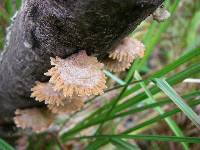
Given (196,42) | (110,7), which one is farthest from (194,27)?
(110,7)

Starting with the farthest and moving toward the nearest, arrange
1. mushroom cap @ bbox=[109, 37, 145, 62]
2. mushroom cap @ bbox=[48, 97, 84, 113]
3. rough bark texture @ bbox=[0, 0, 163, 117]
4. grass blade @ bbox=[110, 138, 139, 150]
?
grass blade @ bbox=[110, 138, 139, 150], mushroom cap @ bbox=[48, 97, 84, 113], mushroom cap @ bbox=[109, 37, 145, 62], rough bark texture @ bbox=[0, 0, 163, 117]

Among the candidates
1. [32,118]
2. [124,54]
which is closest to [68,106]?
[32,118]

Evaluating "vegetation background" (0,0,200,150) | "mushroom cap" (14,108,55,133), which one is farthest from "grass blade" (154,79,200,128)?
"mushroom cap" (14,108,55,133)

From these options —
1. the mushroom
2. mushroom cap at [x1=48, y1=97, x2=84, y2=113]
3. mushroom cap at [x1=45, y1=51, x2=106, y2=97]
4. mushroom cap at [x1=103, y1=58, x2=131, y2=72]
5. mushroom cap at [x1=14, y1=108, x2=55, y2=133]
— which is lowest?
mushroom cap at [x1=45, y1=51, x2=106, y2=97]

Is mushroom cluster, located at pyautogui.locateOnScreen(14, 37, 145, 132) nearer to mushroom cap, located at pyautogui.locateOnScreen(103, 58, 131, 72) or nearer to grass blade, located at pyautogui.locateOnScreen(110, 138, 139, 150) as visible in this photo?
mushroom cap, located at pyautogui.locateOnScreen(103, 58, 131, 72)

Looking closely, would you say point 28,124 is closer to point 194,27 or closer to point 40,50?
point 40,50

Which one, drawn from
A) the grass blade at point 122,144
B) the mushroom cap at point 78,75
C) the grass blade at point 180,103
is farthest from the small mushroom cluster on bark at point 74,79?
the grass blade at point 122,144

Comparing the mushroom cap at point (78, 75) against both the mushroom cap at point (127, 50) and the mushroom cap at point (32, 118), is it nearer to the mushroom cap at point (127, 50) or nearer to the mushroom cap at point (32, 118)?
the mushroom cap at point (127, 50)

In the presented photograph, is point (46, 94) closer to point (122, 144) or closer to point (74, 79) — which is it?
point (74, 79)
